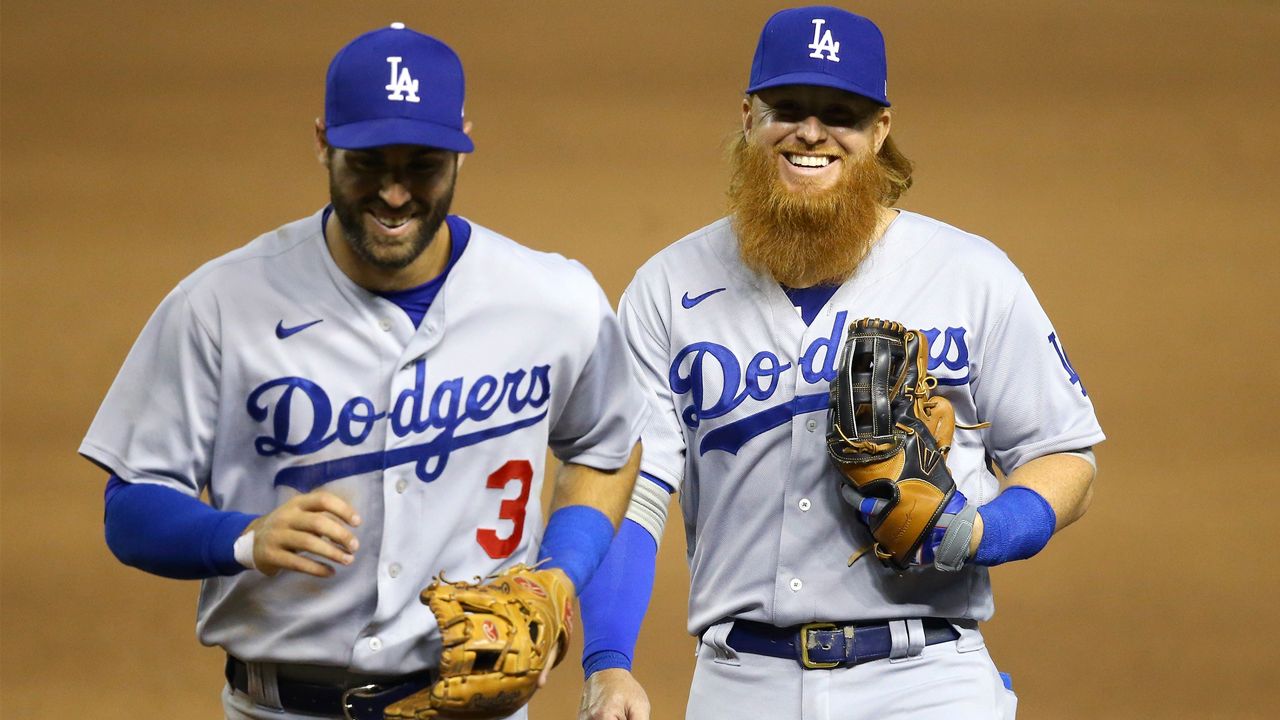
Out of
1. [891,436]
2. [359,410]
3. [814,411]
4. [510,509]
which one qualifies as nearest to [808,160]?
[814,411]

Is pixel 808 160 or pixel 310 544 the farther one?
pixel 808 160

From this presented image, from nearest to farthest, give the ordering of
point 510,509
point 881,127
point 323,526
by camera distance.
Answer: point 323,526, point 510,509, point 881,127

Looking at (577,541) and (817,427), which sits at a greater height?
(817,427)

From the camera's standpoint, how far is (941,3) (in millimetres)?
6262

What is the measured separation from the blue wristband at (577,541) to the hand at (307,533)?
36cm

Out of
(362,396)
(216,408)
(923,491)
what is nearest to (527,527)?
(362,396)

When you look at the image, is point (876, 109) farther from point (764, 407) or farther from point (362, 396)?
point (362, 396)

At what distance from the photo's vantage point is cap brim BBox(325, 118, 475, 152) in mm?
2018

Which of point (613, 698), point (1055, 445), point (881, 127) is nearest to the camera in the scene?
point (613, 698)

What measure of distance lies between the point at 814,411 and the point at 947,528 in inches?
12.4

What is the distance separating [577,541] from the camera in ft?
7.45

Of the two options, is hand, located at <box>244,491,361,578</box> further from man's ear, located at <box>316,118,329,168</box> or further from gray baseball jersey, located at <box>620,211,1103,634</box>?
gray baseball jersey, located at <box>620,211,1103,634</box>

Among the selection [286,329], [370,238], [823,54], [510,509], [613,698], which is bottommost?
[613,698]

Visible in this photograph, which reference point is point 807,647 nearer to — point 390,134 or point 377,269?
point 377,269
